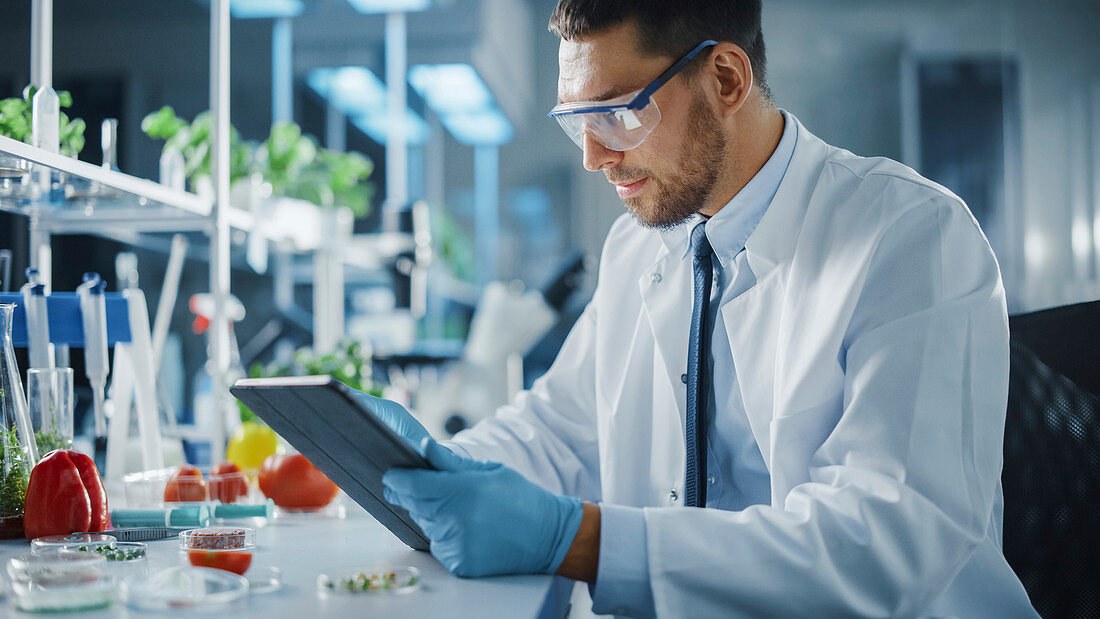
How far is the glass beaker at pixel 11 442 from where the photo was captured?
3.44ft

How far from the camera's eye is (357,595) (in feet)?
2.62

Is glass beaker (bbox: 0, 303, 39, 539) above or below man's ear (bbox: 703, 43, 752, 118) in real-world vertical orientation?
below

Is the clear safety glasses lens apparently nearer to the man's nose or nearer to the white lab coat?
the man's nose

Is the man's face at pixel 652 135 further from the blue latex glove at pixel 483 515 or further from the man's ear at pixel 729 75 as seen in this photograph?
the blue latex glove at pixel 483 515

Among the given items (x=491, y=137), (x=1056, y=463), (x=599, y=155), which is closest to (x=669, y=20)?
(x=599, y=155)

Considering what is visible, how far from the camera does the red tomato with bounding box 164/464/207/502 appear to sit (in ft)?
4.20

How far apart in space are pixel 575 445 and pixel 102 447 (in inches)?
32.1

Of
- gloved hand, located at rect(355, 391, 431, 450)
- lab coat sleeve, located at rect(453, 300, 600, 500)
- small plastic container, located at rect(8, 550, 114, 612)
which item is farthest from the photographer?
lab coat sleeve, located at rect(453, 300, 600, 500)

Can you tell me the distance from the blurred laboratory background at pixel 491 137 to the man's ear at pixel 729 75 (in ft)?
4.58

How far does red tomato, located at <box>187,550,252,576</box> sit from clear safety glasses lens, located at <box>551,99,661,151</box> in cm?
70

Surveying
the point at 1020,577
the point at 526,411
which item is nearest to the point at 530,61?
the point at 526,411

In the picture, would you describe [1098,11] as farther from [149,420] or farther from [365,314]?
[149,420]

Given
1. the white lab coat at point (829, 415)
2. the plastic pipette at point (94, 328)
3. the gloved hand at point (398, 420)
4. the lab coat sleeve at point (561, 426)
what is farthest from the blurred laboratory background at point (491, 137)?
the gloved hand at point (398, 420)

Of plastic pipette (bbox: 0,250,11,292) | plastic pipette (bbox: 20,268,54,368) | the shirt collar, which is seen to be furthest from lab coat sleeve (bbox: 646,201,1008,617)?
plastic pipette (bbox: 0,250,11,292)
